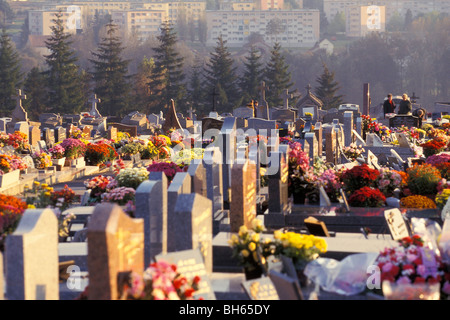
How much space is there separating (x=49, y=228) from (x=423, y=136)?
21.0 meters

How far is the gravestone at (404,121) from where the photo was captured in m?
28.3

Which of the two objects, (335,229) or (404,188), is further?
(404,188)

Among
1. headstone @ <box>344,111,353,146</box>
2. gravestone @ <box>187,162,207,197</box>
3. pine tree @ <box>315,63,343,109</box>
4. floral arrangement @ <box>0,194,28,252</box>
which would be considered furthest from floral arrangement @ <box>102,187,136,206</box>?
pine tree @ <box>315,63,343,109</box>

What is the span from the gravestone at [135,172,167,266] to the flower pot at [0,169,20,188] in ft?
30.8

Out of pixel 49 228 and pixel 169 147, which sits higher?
pixel 49 228

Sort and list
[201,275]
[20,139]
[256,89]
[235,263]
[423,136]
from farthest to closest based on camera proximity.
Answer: [256,89] → [423,136] → [20,139] → [235,263] → [201,275]

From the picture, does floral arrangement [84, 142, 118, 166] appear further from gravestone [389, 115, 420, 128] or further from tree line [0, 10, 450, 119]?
tree line [0, 10, 450, 119]

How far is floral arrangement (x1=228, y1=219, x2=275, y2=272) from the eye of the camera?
8055mm

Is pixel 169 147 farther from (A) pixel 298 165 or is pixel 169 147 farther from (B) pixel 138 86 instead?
(B) pixel 138 86

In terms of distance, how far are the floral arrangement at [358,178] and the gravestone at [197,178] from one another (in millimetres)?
3370

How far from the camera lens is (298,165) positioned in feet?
43.1

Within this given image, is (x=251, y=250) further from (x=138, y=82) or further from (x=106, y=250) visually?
(x=138, y=82)
